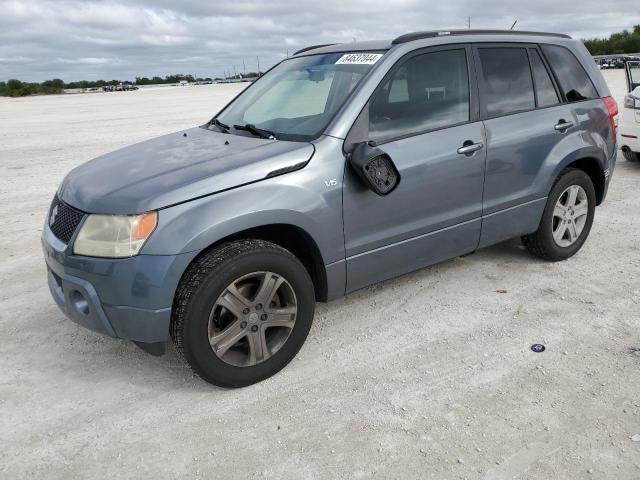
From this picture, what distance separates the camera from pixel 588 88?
15.6ft

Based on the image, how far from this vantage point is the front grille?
10.0 ft

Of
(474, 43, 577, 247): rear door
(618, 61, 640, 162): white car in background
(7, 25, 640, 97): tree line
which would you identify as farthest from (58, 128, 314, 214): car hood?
(7, 25, 640, 97): tree line

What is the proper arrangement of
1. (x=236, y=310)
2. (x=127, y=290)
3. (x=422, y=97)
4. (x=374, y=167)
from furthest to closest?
1. (x=422, y=97)
2. (x=374, y=167)
3. (x=236, y=310)
4. (x=127, y=290)

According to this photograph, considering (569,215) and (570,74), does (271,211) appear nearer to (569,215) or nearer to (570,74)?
(569,215)

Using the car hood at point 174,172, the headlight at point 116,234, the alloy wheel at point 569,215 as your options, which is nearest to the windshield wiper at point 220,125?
the car hood at point 174,172

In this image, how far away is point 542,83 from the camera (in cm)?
446

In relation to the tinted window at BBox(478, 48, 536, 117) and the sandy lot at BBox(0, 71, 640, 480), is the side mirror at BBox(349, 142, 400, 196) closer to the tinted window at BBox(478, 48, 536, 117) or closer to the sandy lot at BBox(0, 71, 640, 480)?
the sandy lot at BBox(0, 71, 640, 480)

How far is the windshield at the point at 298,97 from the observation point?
141 inches

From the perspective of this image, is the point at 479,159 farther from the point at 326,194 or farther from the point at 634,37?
the point at 634,37

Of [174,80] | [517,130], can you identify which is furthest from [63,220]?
[174,80]

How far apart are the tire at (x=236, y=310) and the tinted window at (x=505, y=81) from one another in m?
1.95

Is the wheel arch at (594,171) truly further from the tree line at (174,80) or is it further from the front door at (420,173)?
the tree line at (174,80)

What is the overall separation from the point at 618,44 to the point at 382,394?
12084 centimetres

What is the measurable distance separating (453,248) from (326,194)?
3.95 feet
